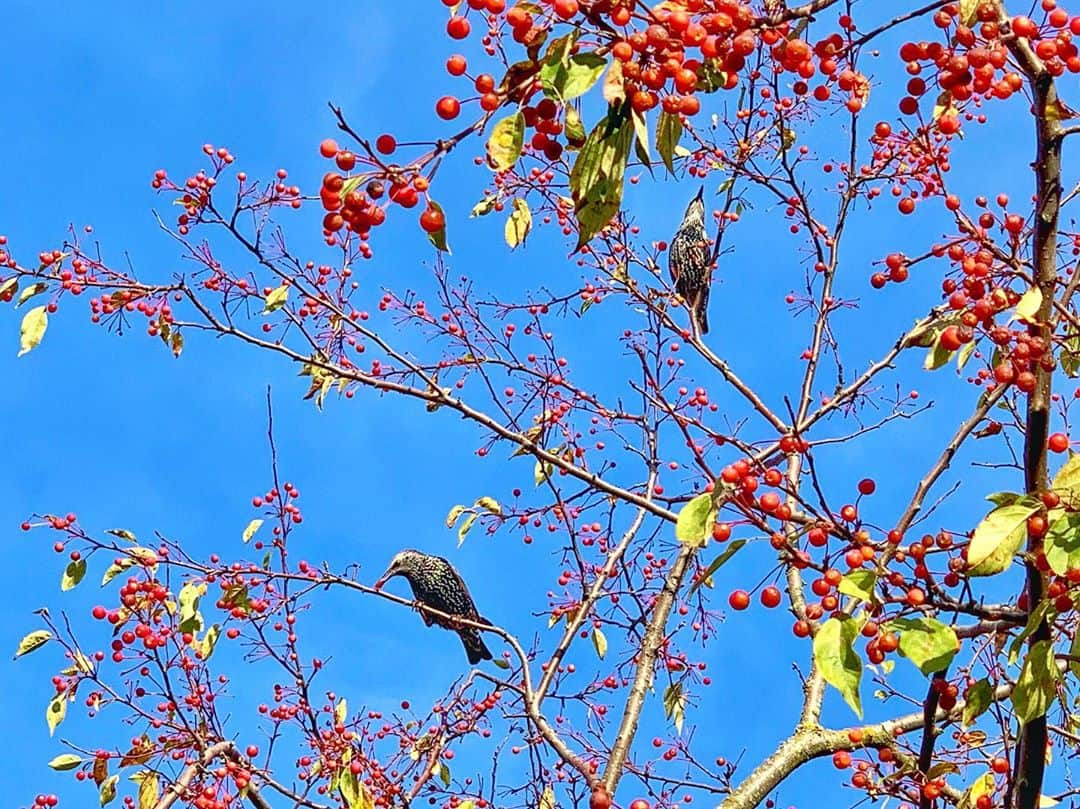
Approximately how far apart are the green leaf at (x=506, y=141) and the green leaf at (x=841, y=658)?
3.05 feet

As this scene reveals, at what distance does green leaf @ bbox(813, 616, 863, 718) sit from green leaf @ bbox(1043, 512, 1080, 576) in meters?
0.36

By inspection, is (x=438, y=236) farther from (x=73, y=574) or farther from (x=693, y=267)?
(x=693, y=267)

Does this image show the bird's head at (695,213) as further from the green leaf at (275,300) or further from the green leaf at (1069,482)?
the green leaf at (1069,482)

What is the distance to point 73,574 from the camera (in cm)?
436

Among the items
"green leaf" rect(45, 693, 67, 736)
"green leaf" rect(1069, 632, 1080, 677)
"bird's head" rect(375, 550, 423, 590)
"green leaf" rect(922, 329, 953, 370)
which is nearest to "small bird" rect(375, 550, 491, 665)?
"bird's head" rect(375, 550, 423, 590)

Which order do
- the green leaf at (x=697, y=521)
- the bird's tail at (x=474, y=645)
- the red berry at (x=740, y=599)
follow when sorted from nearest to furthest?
the green leaf at (x=697, y=521) < the red berry at (x=740, y=599) < the bird's tail at (x=474, y=645)

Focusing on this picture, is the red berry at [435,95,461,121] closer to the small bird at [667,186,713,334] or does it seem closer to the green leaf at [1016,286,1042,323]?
the green leaf at [1016,286,1042,323]

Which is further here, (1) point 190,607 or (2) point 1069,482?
(1) point 190,607

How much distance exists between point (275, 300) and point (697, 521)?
271 cm

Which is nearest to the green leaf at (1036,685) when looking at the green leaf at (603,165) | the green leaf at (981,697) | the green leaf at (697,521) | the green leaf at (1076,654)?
the green leaf at (1076,654)

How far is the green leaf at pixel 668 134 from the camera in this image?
7.02ft

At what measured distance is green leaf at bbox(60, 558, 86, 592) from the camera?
432cm

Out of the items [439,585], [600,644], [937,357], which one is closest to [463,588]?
[439,585]

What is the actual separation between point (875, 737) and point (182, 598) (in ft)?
8.21
